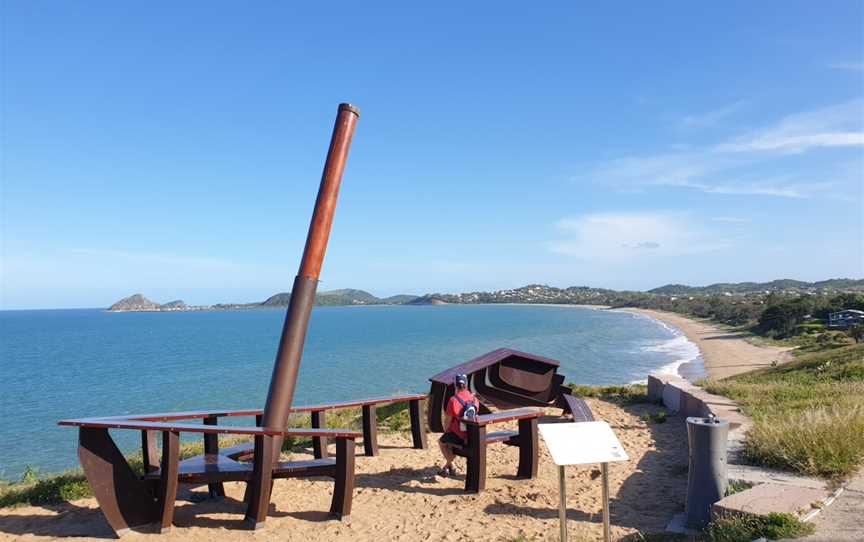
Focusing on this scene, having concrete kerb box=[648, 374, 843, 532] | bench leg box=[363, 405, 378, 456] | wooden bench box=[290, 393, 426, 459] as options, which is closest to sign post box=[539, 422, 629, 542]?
concrete kerb box=[648, 374, 843, 532]

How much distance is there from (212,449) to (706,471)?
15.0 feet

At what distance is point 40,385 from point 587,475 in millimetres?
42230

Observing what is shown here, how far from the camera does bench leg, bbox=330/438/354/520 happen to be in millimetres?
5434

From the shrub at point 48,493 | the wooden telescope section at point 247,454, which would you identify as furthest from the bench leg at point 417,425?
the shrub at point 48,493

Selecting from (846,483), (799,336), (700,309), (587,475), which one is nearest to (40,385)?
(587,475)

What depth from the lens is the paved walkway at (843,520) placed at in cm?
403

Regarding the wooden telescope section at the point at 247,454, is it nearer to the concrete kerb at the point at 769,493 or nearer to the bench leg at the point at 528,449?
the bench leg at the point at 528,449

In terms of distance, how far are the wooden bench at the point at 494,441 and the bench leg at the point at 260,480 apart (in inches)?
78.5

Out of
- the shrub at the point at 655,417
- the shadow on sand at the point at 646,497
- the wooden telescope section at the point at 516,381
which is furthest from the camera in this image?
the wooden telescope section at the point at 516,381

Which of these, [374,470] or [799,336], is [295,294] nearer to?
[374,470]

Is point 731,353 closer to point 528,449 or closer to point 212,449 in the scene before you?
point 528,449

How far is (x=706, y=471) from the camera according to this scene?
4941 mm

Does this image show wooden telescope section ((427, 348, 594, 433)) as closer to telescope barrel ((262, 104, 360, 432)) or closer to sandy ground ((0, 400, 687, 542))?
sandy ground ((0, 400, 687, 542))

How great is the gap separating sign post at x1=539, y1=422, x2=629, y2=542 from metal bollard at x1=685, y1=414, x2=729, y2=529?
1.21 meters
